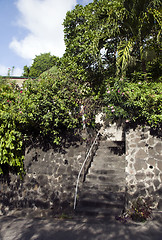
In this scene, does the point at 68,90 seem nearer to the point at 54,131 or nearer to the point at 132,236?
the point at 54,131

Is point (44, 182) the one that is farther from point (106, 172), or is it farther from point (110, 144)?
point (110, 144)

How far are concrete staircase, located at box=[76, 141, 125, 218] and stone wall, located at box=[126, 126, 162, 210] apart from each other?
486 mm

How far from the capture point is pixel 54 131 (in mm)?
7277

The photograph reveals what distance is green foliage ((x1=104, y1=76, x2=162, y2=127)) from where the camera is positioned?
6285mm

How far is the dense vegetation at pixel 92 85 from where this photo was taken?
6.87m

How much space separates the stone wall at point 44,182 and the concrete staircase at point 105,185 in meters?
0.57

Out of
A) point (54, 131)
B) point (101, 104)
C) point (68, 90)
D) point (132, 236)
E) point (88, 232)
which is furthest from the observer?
point (101, 104)

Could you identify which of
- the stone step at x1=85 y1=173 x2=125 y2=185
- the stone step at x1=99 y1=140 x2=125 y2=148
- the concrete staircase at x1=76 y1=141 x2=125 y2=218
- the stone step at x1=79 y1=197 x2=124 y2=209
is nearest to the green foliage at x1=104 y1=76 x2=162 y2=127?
the stone step at x1=99 y1=140 x2=125 y2=148

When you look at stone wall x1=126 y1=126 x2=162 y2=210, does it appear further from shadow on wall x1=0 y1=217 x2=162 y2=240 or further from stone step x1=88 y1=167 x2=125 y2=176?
shadow on wall x1=0 y1=217 x2=162 y2=240

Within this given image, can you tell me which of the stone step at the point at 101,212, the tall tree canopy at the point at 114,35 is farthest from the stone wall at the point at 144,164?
the tall tree canopy at the point at 114,35

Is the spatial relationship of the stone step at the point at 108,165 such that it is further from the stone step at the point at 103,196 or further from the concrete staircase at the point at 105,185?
the stone step at the point at 103,196

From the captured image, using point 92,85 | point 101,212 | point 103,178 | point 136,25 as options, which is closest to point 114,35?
point 136,25

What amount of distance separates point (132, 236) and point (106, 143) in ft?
14.0

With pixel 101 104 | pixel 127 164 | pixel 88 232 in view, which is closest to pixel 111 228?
pixel 88 232
